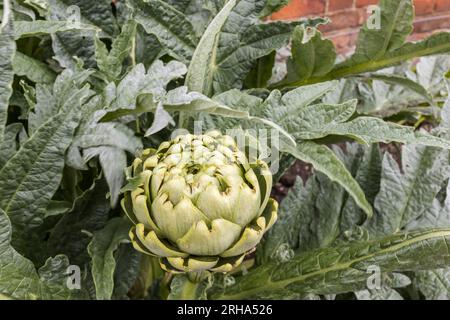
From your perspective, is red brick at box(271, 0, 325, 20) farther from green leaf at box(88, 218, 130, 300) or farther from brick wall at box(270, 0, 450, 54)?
green leaf at box(88, 218, 130, 300)

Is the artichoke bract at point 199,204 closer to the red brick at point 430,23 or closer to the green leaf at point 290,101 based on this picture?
the green leaf at point 290,101

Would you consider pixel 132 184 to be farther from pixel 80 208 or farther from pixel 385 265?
pixel 385 265

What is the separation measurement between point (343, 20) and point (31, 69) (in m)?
1.39

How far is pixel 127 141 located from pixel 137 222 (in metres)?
0.09

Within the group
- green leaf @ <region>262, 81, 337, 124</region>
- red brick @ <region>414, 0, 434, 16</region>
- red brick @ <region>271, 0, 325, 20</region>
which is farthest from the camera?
red brick @ <region>414, 0, 434, 16</region>

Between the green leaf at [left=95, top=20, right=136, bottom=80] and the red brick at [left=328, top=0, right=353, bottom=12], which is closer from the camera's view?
the green leaf at [left=95, top=20, right=136, bottom=80]

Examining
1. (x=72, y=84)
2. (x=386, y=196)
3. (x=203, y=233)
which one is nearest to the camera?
(x=203, y=233)

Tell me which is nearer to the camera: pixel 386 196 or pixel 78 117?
pixel 78 117

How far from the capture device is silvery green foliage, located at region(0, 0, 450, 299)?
1.72ft

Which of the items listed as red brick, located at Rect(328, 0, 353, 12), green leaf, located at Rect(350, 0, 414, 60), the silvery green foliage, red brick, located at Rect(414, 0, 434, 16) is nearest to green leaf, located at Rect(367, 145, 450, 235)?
the silvery green foliage

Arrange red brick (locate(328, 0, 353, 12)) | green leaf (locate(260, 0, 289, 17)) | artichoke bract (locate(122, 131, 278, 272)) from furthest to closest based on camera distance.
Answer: red brick (locate(328, 0, 353, 12)) → green leaf (locate(260, 0, 289, 17)) → artichoke bract (locate(122, 131, 278, 272))

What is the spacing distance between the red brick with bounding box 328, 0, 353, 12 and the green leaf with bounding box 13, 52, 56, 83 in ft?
4.23

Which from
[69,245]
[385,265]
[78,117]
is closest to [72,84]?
[78,117]
